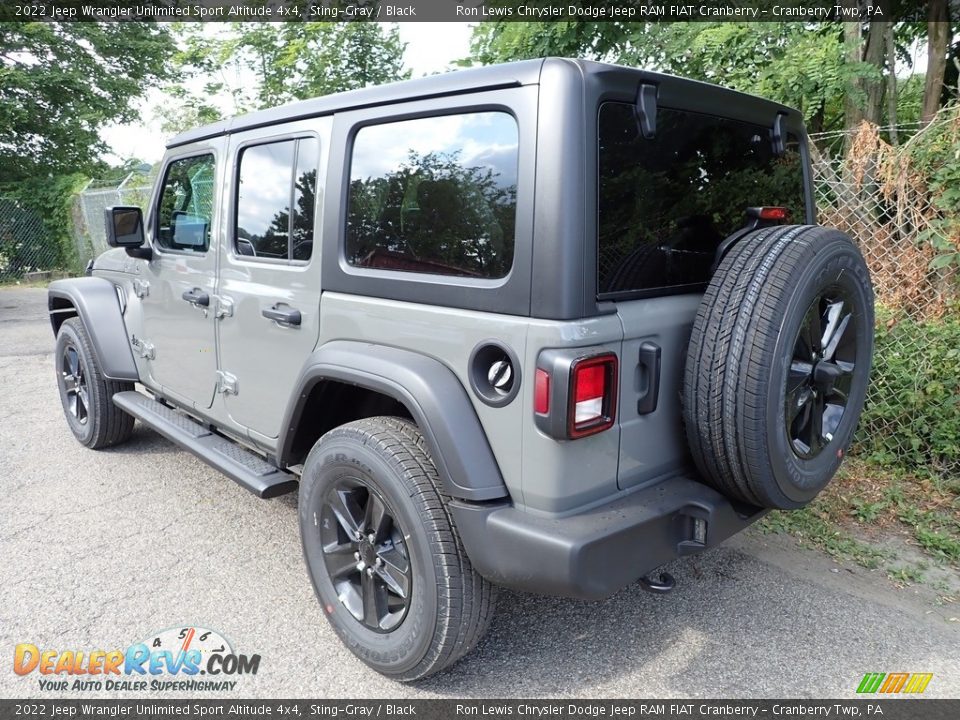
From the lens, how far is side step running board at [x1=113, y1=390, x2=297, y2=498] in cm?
298

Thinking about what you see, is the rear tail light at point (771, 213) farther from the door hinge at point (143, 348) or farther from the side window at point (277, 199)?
the door hinge at point (143, 348)

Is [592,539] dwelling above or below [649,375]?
below

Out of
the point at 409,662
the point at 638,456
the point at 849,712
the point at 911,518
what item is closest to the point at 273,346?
the point at 409,662

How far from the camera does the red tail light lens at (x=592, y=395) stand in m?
1.95

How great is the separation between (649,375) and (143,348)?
3165mm

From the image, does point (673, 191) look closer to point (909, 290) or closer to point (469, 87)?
point (469, 87)

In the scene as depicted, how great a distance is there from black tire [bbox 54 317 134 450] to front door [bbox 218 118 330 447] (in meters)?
1.58

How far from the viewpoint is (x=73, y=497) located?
3992 millimetres

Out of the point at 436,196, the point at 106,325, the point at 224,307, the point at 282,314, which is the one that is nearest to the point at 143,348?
the point at 106,325

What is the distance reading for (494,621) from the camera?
2824 millimetres

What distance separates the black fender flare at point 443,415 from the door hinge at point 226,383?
1.15m

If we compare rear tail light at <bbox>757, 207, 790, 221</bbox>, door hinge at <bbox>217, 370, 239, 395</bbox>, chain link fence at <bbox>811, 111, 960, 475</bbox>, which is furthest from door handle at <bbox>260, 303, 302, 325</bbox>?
chain link fence at <bbox>811, 111, 960, 475</bbox>

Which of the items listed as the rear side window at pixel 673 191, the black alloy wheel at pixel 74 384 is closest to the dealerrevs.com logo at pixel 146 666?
the rear side window at pixel 673 191

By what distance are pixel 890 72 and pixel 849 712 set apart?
5579mm
